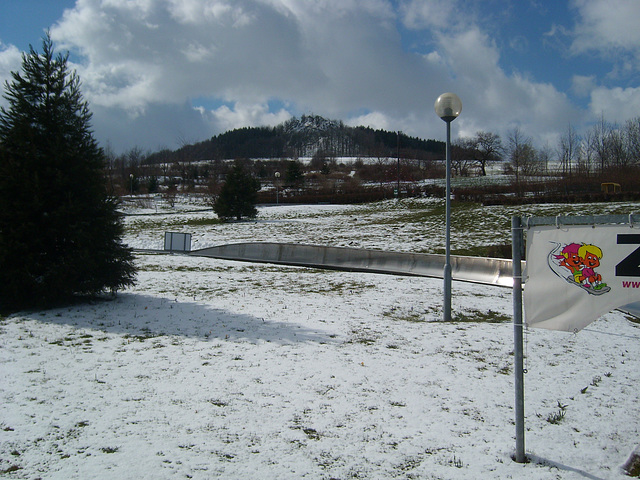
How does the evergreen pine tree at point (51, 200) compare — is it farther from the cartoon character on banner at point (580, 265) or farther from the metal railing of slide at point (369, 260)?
the metal railing of slide at point (369, 260)

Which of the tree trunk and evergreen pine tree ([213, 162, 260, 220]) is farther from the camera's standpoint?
evergreen pine tree ([213, 162, 260, 220])

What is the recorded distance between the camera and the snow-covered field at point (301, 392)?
4.32 meters

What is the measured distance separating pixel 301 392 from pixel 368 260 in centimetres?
1452

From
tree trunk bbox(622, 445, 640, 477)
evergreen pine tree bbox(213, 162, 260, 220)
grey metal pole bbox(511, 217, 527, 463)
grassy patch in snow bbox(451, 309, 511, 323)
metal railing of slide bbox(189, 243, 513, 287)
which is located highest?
evergreen pine tree bbox(213, 162, 260, 220)

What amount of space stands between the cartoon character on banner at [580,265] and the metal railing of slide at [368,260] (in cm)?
1243

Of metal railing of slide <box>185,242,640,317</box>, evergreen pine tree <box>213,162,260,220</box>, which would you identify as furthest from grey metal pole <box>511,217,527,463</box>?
evergreen pine tree <box>213,162,260,220</box>

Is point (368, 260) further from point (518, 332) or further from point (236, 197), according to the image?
point (236, 197)

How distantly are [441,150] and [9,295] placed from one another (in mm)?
177210

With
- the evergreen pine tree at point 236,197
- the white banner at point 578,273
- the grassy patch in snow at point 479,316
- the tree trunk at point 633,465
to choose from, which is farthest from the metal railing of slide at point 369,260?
the evergreen pine tree at point 236,197

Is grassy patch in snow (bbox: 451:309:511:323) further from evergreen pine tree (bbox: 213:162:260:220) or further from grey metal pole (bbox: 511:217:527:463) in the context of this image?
evergreen pine tree (bbox: 213:162:260:220)

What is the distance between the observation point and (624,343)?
27.9 ft

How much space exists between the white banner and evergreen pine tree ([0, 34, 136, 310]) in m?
9.53

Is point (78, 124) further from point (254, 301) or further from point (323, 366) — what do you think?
point (323, 366)

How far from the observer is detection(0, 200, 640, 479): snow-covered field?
14.2ft
